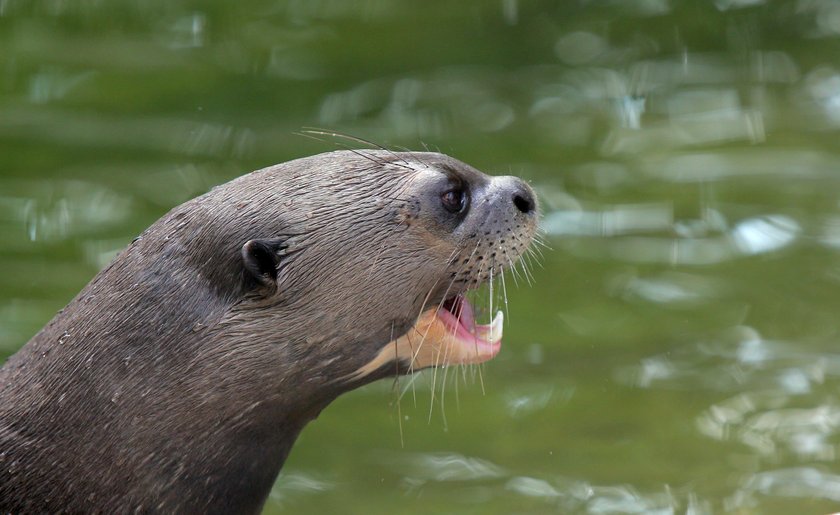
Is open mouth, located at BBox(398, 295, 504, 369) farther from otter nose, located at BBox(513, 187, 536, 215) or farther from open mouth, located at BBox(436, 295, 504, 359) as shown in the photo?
otter nose, located at BBox(513, 187, 536, 215)

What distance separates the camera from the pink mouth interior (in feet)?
14.3

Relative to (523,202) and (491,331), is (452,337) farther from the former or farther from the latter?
(523,202)

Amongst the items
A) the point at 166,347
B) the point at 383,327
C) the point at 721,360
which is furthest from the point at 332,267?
the point at 721,360

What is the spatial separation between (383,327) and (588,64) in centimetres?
570

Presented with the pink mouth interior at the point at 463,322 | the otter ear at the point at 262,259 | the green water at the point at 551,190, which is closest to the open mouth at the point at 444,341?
the pink mouth interior at the point at 463,322

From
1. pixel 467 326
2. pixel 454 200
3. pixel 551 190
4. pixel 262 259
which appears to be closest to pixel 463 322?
pixel 467 326

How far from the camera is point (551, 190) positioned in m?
8.02

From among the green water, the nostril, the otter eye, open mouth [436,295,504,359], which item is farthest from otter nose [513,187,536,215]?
the green water

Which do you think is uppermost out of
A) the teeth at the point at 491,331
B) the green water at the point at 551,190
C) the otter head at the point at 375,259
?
the otter head at the point at 375,259

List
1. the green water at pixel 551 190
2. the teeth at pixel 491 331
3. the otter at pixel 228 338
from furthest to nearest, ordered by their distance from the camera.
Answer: the green water at pixel 551 190
the teeth at pixel 491 331
the otter at pixel 228 338

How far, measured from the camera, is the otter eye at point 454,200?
4305 millimetres

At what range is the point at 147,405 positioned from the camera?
4086 mm

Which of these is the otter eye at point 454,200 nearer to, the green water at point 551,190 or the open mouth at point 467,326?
the open mouth at point 467,326

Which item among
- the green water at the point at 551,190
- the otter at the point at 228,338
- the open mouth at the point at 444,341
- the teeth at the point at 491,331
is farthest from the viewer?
the green water at the point at 551,190
